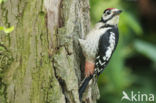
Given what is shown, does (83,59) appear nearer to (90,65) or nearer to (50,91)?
(90,65)

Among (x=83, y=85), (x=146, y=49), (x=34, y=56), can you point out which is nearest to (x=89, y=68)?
(x=83, y=85)

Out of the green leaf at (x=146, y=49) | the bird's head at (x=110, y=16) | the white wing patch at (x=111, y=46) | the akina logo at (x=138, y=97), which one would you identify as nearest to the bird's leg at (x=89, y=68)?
the white wing patch at (x=111, y=46)

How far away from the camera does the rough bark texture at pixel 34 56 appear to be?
3363mm

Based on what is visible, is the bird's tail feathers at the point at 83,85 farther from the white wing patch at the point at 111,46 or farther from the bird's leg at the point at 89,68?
the white wing patch at the point at 111,46

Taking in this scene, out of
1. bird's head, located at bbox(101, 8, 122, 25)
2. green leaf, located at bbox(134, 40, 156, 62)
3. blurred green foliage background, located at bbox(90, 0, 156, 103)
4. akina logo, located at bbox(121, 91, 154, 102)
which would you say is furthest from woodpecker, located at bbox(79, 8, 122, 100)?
green leaf, located at bbox(134, 40, 156, 62)

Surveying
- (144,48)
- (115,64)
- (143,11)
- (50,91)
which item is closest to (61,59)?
(50,91)

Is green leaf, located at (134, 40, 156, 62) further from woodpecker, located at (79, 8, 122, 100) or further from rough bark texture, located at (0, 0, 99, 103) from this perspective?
rough bark texture, located at (0, 0, 99, 103)

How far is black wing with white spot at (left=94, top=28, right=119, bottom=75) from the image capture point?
3.86m

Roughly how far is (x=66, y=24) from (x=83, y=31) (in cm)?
36

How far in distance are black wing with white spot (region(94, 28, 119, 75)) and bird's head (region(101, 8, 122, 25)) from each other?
0.64ft

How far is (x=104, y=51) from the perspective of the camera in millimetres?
3885

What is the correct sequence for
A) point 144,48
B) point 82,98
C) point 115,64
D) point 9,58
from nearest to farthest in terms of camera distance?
point 9,58, point 82,98, point 115,64, point 144,48

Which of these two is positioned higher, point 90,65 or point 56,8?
point 56,8

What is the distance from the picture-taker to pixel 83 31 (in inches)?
152
